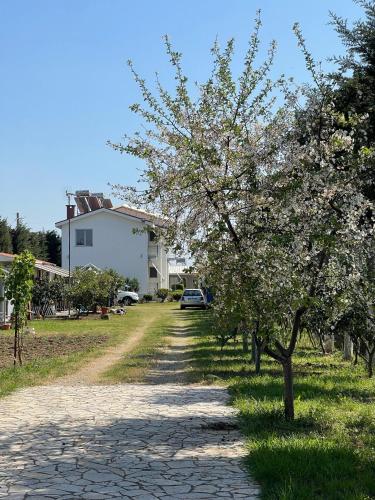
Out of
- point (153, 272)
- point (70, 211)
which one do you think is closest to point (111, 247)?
point (70, 211)

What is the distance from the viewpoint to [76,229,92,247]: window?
60.1 metres

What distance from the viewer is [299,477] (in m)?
5.83

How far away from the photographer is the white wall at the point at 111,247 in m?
60.2

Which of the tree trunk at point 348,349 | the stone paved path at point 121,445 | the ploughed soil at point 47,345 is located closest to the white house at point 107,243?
the ploughed soil at point 47,345

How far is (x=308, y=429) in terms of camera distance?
8.05m

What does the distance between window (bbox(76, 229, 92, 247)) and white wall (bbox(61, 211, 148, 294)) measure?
288 mm

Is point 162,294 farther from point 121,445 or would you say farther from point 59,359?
point 121,445

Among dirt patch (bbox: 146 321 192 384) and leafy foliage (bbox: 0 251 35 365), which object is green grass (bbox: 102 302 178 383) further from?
leafy foliage (bbox: 0 251 35 365)

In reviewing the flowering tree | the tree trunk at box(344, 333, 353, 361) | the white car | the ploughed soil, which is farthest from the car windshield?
the flowering tree

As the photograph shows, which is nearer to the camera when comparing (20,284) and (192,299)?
(20,284)

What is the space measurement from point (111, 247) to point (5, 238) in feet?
30.9

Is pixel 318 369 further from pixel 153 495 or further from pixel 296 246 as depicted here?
pixel 153 495

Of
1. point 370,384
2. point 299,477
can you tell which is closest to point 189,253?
point 299,477

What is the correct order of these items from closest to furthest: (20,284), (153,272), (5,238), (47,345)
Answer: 1. (20,284)
2. (47,345)
3. (5,238)
4. (153,272)
